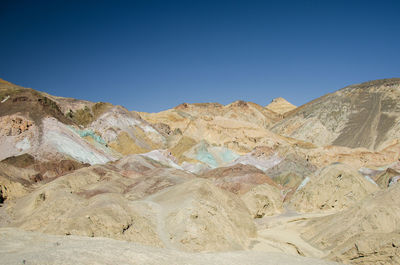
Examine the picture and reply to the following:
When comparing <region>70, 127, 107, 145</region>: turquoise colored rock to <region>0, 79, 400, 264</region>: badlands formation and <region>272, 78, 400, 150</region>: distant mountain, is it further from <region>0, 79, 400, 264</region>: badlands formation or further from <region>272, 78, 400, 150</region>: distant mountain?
<region>272, 78, 400, 150</region>: distant mountain

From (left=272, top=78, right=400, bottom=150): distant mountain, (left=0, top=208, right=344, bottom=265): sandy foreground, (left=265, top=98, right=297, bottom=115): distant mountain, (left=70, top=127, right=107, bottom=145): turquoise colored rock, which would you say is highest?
(left=265, top=98, right=297, bottom=115): distant mountain

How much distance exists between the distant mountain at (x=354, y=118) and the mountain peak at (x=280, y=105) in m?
35.6

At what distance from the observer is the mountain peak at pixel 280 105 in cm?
12312

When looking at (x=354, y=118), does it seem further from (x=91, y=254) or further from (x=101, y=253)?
(x=91, y=254)

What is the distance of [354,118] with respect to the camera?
7144 cm

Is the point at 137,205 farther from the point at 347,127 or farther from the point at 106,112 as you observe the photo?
the point at 347,127

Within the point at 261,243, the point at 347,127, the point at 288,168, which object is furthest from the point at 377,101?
the point at 261,243

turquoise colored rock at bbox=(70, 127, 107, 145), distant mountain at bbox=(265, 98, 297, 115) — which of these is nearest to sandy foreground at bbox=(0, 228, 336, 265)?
turquoise colored rock at bbox=(70, 127, 107, 145)

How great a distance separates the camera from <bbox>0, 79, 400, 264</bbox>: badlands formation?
42.3 ft

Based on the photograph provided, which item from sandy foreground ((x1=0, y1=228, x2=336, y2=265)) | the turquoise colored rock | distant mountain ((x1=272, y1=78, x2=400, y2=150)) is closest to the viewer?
sandy foreground ((x1=0, y1=228, x2=336, y2=265))

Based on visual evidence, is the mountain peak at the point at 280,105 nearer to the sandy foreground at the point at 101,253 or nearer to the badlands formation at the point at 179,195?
the badlands formation at the point at 179,195

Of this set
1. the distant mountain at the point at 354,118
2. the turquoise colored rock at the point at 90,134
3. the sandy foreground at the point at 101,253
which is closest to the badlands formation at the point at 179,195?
the sandy foreground at the point at 101,253

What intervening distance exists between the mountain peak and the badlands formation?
58.0 m

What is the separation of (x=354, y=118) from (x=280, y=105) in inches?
2211
